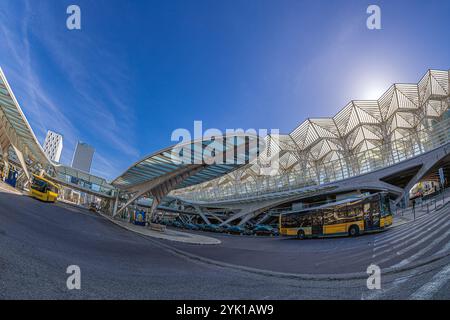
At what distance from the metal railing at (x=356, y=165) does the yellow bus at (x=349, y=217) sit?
49.5ft

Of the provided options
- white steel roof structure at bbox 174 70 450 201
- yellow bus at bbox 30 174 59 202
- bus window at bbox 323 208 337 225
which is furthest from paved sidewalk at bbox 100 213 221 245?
white steel roof structure at bbox 174 70 450 201

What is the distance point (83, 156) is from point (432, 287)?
147 m

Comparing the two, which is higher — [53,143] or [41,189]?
[53,143]

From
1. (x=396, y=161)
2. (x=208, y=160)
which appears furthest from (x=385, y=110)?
(x=208, y=160)

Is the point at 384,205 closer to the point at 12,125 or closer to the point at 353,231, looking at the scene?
the point at 353,231

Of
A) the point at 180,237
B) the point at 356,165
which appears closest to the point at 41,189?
the point at 180,237

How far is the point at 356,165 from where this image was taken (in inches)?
1133

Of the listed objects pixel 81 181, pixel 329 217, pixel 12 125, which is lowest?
pixel 329 217

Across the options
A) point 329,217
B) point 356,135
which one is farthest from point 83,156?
point 329,217

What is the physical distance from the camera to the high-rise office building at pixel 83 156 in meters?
120

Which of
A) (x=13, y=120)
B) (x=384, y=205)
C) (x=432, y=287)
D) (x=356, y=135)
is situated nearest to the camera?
(x=432, y=287)

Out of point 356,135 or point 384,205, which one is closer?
point 384,205

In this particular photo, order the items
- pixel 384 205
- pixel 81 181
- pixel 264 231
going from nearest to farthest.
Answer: pixel 384 205
pixel 264 231
pixel 81 181

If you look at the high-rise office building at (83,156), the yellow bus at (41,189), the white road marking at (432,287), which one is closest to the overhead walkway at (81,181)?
the yellow bus at (41,189)
